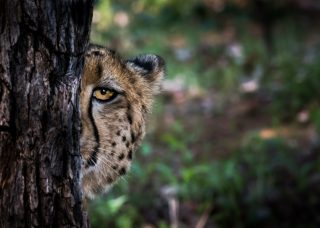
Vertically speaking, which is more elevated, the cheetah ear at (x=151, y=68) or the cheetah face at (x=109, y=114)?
the cheetah ear at (x=151, y=68)

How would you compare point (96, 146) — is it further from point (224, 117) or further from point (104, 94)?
point (224, 117)

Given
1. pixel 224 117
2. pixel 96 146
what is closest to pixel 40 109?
pixel 96 146

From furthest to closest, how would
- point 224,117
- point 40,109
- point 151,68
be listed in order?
point 224,117 < point 151,68 < point 40,109

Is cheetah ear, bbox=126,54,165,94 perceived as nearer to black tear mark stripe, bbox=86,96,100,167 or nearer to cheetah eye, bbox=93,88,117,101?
cheetah eye, bbox=93,88,117,101

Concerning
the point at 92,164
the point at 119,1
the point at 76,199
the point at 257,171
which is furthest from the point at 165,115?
the point at 76,199

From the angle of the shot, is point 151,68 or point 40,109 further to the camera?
point 151,68

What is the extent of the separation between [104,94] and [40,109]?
3.14 feet

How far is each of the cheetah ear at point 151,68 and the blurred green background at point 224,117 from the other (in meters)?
0.54

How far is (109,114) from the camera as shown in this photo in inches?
121

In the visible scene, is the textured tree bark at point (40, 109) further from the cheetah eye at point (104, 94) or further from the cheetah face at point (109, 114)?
the cheetah eye at point (104, 94)

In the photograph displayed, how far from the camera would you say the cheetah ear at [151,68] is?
3566 mm

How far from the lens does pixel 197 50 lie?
9125 millimetres

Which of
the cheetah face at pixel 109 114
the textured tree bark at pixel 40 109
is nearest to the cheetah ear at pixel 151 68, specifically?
the cheetah face at pixel 109 114

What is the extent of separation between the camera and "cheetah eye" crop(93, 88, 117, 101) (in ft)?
9.52
